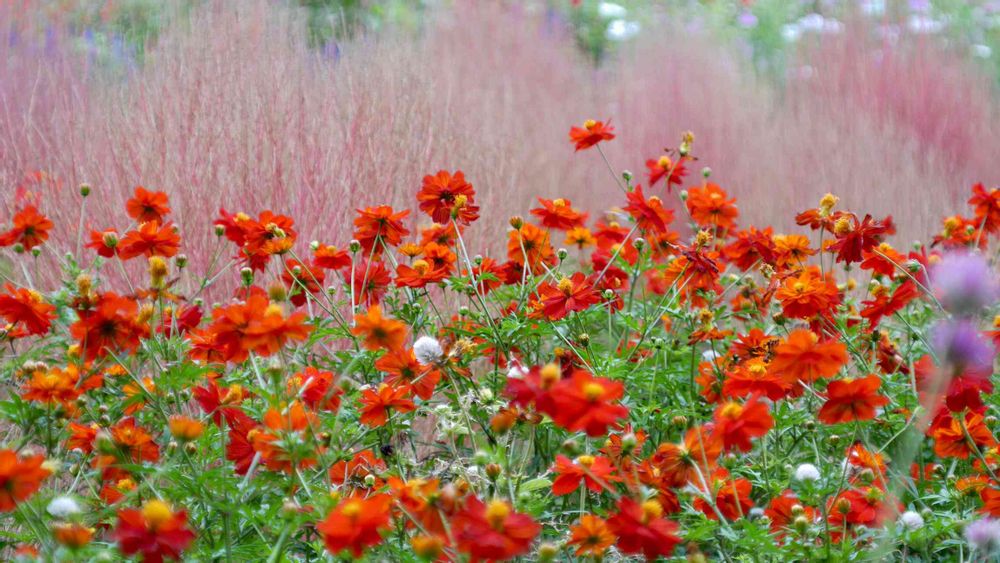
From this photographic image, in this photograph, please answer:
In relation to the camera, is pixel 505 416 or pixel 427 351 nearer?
pixel 505 416

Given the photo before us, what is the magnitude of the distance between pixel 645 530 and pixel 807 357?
344 mm

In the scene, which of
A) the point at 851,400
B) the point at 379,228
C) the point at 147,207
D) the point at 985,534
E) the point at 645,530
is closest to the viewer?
the point at 645,530

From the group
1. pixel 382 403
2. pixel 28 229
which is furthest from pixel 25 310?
pixel 382 403

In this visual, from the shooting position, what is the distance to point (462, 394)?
1.64 meters

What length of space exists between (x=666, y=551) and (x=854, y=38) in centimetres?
412

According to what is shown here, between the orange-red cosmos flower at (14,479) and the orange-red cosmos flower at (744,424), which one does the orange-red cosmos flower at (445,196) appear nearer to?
the orange-red cosmos flower at (744,424)

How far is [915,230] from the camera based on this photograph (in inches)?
124

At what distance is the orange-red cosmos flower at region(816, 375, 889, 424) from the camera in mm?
1113

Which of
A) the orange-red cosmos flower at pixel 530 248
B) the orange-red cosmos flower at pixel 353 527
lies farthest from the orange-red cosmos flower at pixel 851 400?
the orange-red cosmos flower at pixel 530 248

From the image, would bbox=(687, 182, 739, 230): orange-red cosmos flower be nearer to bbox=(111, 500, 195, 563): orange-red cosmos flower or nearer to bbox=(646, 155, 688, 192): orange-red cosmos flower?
bbox=(646, 155, 688, 192): orange-red cosmos flower

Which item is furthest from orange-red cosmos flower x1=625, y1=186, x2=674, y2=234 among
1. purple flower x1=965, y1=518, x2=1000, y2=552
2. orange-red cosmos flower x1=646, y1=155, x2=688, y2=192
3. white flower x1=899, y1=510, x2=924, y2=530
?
purple flower x1=965, y1=518, x2=1000, y2=552

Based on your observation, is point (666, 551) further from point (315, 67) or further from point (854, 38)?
point (854, 38)

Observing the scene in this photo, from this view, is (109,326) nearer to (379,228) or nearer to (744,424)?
(379,228)

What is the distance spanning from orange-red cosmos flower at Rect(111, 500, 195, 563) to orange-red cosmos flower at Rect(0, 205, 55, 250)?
834 millimetres
